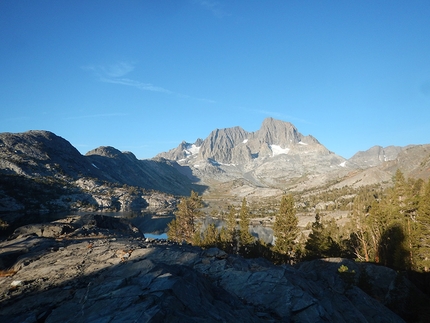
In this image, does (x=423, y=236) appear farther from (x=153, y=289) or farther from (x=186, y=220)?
(x=186, y=220)

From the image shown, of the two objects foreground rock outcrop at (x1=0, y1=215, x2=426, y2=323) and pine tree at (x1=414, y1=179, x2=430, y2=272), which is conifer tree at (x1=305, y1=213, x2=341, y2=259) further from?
foreground rock outcrop at (x1=0, y1=215, x2=426, y2=323)

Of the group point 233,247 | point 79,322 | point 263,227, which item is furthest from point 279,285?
point 263,227

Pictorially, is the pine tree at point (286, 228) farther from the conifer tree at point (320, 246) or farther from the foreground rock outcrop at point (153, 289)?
the foreground rock outcrop at point (153, 289)

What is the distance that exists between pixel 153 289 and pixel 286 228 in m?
60.0

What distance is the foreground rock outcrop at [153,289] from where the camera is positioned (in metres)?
11.1

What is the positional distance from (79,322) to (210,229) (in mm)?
77978

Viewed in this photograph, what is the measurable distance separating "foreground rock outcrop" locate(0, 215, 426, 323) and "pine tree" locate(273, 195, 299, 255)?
32293 millimetres

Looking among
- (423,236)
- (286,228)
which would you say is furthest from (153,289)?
(286,228)

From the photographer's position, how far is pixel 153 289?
12.0m

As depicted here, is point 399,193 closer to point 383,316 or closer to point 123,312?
point 383,316

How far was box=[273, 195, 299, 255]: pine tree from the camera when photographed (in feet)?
217

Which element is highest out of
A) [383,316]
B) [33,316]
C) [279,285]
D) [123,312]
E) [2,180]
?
[2,180]

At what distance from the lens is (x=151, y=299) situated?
10.7 m

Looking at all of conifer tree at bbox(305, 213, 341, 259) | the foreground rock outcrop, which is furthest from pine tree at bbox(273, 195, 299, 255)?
the foreground rock outcrop
